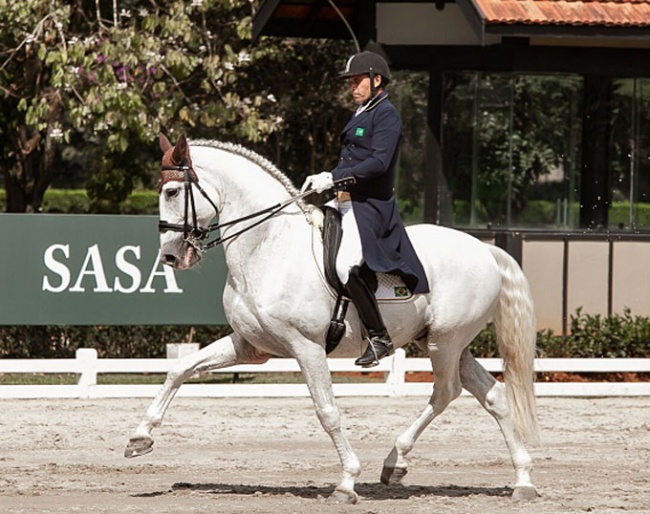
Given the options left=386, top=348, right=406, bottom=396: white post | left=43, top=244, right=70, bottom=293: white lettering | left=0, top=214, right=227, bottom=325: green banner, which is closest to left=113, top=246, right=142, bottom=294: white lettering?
left=0, top=214, right=227, bottom=325: green banner

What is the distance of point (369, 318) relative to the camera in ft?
27.2

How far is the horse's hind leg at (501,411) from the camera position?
8.54m

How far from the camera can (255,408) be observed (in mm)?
13320

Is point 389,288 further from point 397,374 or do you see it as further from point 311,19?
point 311,19

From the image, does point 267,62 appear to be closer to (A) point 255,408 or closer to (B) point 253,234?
(A) point 255,408

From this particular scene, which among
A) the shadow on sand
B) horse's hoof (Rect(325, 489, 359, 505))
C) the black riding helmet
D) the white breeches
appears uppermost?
the black riding helmet

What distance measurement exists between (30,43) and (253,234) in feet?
31.2

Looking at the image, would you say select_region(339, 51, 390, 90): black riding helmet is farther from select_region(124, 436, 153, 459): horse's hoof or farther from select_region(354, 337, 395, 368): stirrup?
select_region(124, 436, 153, 459): horse's hoof

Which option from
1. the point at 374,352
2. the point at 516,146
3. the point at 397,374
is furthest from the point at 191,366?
the point at 516,146

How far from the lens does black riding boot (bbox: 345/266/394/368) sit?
8211 mm

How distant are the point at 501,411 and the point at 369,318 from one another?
1.17 metres

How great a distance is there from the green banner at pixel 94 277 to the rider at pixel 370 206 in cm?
668

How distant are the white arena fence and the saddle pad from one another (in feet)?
18.3

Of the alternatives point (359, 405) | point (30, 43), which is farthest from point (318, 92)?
point (359, 405)
